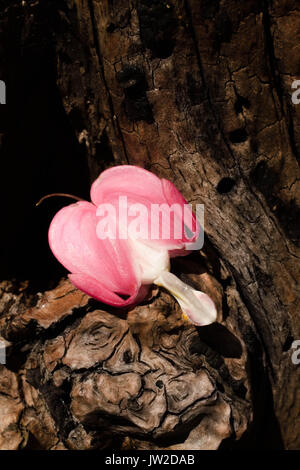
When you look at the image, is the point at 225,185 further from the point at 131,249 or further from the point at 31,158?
the point at 31,158

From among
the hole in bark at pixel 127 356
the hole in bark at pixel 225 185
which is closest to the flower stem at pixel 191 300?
the hole in bark at pixel 127 356

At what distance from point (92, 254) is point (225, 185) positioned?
357 millimetres

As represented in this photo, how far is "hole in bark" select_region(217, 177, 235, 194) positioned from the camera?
3.15 feet

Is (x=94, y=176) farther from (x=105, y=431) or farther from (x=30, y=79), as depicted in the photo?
(x=105, y=431)

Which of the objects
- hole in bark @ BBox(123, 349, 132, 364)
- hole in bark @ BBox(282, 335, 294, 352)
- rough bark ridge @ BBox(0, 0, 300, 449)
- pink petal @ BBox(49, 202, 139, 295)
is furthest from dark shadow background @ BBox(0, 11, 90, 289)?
hole in bark @ BBox(282, 335, 294, 352)

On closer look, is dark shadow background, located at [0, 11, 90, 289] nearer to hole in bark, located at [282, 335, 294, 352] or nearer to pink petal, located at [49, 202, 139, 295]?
pink petal, located at [49, 202, 139, 295]

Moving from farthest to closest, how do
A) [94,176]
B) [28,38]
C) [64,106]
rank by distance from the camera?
[94,176] → [64,106] → [28,38]

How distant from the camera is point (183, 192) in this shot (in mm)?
1004

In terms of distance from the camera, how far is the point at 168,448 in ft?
2.79

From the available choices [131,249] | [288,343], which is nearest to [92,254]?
[131,249]

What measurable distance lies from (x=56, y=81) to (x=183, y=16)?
0.37 metres

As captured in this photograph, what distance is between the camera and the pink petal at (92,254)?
2.85 feet

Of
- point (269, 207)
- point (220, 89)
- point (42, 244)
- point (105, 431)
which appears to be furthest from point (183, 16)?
point (105, 431)

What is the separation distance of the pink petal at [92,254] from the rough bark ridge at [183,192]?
0.27 ft
